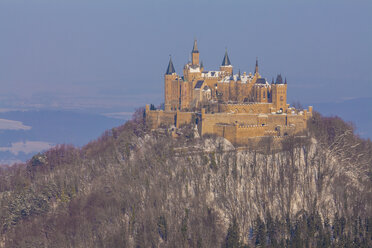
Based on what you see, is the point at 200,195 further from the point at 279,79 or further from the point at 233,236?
the point at 279,79

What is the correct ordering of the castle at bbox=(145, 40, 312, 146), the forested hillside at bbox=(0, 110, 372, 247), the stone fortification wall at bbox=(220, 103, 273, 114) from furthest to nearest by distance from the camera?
the stone fortification wall at bbox=(220, 103, 273, 114) → the castle at bbox=(145, 40, 312, 146) → the forested hillside at bbox=(0, 110, 372, 247)

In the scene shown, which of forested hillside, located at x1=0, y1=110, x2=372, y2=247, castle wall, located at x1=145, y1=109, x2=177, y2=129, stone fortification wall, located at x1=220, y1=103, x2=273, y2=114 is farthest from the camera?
castle wall, located at x1=145, y1=109, x2=177, y2=129

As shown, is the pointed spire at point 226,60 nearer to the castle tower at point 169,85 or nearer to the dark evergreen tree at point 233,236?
the castle tower at point 169,85

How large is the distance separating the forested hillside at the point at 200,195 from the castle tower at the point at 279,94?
11.8ft

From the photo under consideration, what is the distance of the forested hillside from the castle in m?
1.65

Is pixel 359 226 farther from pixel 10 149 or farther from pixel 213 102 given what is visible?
pixel 10 149

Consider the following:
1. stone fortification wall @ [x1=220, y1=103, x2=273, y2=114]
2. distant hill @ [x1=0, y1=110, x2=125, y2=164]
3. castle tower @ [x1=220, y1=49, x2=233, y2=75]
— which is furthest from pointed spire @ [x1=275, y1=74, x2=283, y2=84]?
distant hill @ [x1=0, y1=110, x2=125, y2=164]

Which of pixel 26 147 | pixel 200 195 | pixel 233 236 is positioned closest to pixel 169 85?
pixel 200 195

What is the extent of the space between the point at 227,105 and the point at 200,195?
14.7 m

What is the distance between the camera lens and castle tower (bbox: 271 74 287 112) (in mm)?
78750

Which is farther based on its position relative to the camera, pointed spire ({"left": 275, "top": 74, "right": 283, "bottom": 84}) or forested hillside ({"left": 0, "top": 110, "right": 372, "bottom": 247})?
pointed spire ({"left": 275, "top": 74, "right": 283, "bottom": 84})

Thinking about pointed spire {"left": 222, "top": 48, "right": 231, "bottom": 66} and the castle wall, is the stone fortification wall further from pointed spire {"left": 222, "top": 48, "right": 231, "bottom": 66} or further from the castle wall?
pointed spire {"left": 222, "top": 48, "right": 231, "bottom": 66}

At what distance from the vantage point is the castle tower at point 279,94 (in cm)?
7875

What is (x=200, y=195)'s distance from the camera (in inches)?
2618
